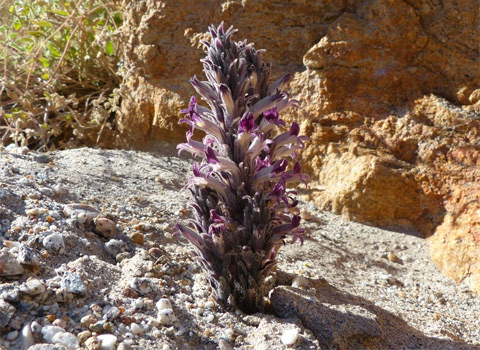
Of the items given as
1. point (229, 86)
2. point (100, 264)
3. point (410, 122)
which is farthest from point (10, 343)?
point (410, 122)

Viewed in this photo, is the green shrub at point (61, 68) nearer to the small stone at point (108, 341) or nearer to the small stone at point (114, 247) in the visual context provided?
the small stone at point (114, 247)

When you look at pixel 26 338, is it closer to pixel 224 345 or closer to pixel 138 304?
pixel 138 304

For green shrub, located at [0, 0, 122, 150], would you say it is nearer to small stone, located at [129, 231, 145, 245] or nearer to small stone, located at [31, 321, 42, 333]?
small stone, located at [129, 231, 145, 245]

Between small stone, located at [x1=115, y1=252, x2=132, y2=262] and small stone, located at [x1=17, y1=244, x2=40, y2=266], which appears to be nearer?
small stone, located at [x1=17, y1=244, x2=40, y2=266]

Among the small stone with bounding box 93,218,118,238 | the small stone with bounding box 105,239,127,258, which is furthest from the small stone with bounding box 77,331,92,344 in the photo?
the small stone with bounding box 93,218,118,238

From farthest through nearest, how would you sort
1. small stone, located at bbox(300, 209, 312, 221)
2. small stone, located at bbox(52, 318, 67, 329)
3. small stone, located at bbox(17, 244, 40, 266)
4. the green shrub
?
the green shrub < small stone, located at bbox(300, 209, 312, 221) < small stone, located at bbox(17, 244, 40, 266) < small stone, located at bbox(52, 318, 67, 329)

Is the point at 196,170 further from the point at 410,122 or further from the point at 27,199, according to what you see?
the point at 410,122

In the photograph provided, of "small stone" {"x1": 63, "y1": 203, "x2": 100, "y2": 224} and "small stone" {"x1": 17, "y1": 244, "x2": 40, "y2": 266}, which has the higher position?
"small stone" {"x1": 63, "y1": 203, "x2": 100, "y2": 224}

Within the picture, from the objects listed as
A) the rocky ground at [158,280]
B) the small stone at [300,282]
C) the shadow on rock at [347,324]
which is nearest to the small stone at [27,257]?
the rocky ground at [158,280]
